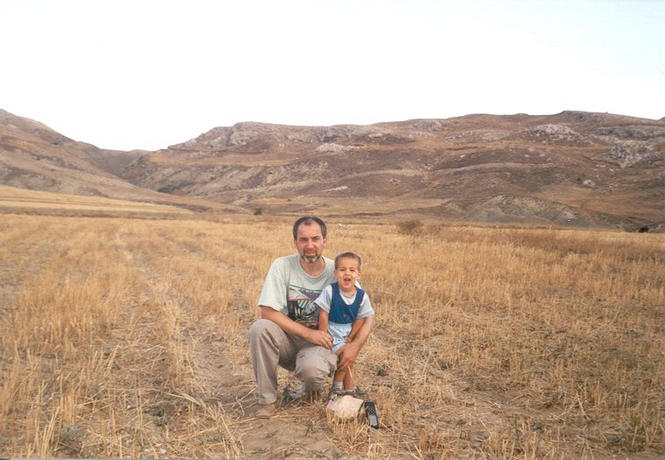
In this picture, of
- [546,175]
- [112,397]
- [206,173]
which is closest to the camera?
[112,397]

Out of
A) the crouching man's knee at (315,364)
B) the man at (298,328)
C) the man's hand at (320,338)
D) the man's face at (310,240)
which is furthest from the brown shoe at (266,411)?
the man's face at (310,240)

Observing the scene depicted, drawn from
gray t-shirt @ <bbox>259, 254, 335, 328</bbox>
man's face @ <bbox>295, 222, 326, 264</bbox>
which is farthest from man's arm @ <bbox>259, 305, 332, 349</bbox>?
man's face @ <bbox>295, 222, 326, 264</bbox>

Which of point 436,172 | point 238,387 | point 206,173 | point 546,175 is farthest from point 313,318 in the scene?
point 206,173

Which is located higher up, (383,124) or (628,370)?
(383,124)

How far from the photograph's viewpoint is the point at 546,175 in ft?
282

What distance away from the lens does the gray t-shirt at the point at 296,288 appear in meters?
4.69

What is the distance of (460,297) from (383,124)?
578ft

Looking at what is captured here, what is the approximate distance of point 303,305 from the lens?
4.81 meters

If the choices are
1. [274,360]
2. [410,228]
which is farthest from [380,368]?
[410,228]

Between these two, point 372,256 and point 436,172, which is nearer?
point 372,256

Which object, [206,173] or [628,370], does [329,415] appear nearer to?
[628,370]

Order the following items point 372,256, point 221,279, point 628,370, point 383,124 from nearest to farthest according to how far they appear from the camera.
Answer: point 628,370 → point 221,279 → point 372,256 → point 383,124

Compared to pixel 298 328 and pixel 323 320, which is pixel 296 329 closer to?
pixel 298 328

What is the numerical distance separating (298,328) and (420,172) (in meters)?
101
